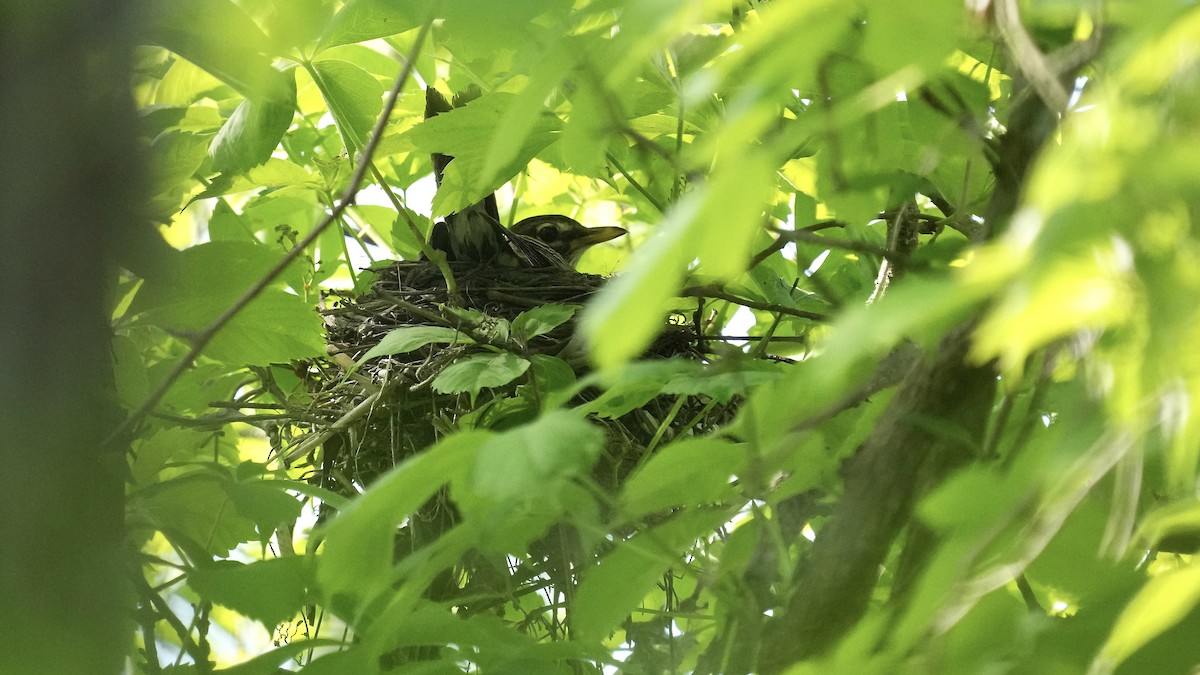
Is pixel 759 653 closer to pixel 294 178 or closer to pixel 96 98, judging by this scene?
pixel 96 98

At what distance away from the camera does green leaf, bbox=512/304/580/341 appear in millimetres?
1328

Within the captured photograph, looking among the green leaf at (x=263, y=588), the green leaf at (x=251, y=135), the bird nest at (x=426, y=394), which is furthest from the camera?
the bird nest at (x=426, y=394)

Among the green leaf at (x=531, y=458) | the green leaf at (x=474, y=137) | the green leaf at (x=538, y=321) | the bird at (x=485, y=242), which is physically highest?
the bird at (x=485, y=242)

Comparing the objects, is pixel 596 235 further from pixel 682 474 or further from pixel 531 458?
pixel 531 458

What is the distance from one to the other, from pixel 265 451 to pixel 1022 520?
1404 millimetres

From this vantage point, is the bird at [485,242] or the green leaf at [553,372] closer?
the green leaf at [553,372]

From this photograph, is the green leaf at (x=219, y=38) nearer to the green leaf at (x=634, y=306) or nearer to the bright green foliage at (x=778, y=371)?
the bright green foliage at (x=778, y=371)

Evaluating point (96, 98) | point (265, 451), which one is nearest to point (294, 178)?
point (265, 451)

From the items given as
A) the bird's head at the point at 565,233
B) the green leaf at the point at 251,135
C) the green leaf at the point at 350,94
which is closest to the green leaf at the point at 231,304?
the green leaf at the point at 251,135

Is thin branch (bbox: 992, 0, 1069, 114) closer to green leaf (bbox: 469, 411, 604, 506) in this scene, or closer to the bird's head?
green leaf (bbox: 469, 411, 604, 506)

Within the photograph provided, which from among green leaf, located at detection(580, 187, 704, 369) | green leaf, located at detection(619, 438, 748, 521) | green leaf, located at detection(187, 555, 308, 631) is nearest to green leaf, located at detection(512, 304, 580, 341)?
green leaf, located at detection(187, 555, 308, 631)

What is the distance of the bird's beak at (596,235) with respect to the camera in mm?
2320

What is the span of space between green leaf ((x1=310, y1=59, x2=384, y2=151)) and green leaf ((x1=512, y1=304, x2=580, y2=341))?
0.28 m

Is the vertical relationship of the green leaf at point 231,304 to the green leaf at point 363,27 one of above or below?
below
